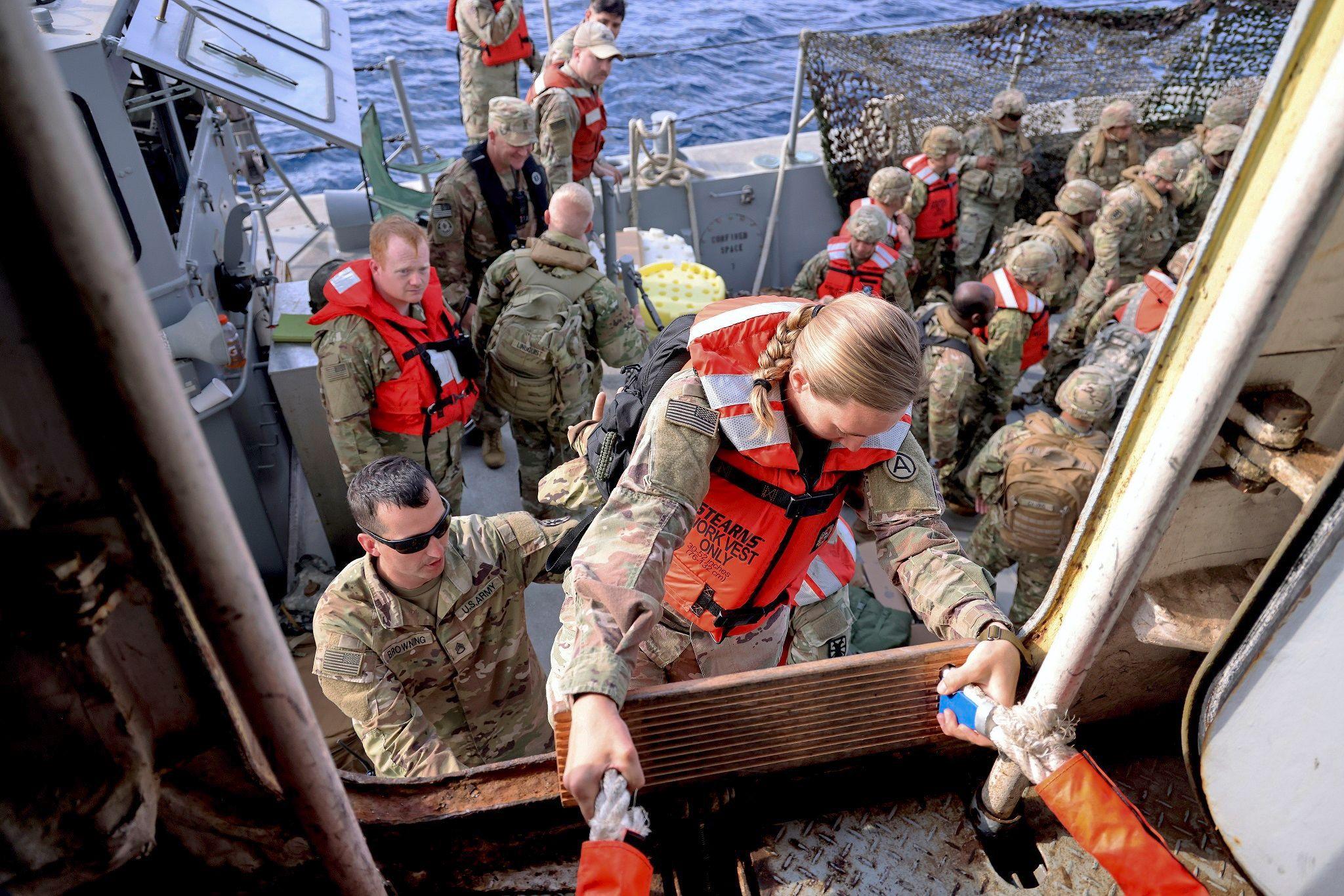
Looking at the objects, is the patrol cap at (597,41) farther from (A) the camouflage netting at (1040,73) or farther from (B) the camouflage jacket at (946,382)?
(B) the camouflage jacket at (946,382)

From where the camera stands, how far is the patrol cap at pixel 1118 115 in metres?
8.13

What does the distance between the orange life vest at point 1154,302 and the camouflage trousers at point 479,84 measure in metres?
5.53

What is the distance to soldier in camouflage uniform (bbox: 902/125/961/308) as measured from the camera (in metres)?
7.73

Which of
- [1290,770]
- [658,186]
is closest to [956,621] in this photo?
[1290,770]

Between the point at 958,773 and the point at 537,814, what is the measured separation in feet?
3.43

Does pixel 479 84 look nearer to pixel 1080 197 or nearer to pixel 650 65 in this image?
pixel 1080 197

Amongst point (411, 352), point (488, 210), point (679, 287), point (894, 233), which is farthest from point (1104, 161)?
point (411, 352)

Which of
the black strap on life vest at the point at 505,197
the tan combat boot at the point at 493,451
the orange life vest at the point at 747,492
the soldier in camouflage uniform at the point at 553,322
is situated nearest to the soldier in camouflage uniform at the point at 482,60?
the black strap on life vest at the point at 505,197

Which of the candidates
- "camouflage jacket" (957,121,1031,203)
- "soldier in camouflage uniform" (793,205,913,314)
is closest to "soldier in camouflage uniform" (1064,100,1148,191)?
"camouflage jacket" (957,121,1031,203)

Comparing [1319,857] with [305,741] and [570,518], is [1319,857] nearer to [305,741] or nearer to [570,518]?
[305,741]

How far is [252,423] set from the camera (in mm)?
4801

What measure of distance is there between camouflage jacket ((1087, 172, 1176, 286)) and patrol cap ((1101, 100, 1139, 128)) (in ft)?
1.79

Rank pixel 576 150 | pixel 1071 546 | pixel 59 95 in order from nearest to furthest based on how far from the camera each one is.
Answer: pixel 59 95, pixel 1071 546, pixel 576 150

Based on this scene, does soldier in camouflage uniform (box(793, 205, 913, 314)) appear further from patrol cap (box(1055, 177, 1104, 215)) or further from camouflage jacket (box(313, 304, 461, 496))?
camouflage jacket (box(313, 304, 461, 496))
